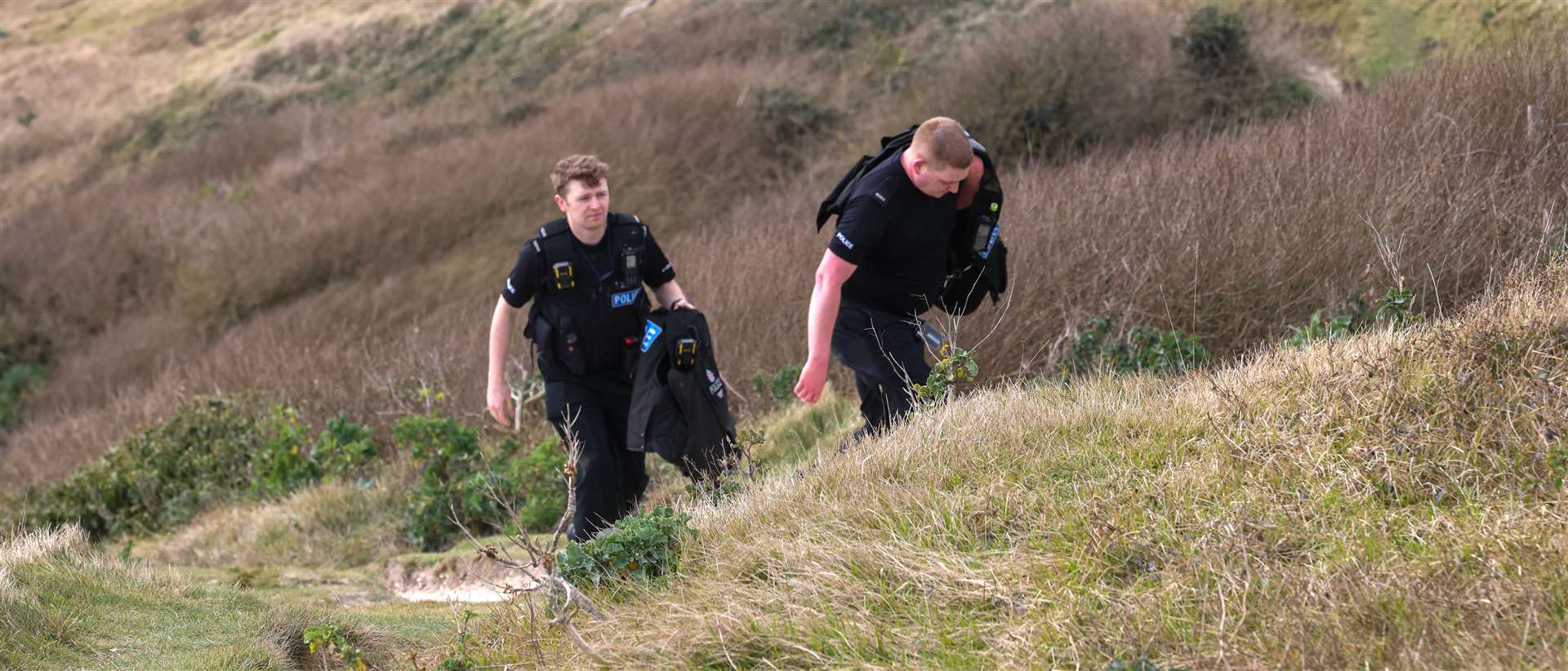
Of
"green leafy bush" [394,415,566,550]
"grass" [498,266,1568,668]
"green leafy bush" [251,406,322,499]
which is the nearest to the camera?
"grass" [498,266,1568,668]

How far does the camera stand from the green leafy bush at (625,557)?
4141mm

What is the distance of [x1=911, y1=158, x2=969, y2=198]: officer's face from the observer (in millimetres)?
5047

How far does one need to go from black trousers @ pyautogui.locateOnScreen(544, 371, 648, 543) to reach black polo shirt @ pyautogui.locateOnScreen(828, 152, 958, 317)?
1.18 m

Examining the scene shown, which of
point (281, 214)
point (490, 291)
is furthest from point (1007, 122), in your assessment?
point (281, 214)

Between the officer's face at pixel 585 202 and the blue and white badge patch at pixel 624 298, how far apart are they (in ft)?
1.08

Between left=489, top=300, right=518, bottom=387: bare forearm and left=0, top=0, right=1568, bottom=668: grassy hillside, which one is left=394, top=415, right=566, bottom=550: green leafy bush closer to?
left=0, top=0, right=1568, bottom=668: grassy hillside

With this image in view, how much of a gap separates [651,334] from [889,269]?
1.08 meters

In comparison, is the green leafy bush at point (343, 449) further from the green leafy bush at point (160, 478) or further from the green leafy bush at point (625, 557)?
the green leafy bush at point (625, 557)

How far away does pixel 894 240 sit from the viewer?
5.33 metres

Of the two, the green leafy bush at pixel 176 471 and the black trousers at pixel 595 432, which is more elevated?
the black trousers at pixel 595 432

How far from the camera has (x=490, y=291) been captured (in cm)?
1981

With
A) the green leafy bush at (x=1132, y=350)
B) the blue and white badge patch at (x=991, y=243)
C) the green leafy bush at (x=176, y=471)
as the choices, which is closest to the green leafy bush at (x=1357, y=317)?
the green leafy bush at (x=1132, y=350)

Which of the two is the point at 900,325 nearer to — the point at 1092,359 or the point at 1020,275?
the point at 1092,359

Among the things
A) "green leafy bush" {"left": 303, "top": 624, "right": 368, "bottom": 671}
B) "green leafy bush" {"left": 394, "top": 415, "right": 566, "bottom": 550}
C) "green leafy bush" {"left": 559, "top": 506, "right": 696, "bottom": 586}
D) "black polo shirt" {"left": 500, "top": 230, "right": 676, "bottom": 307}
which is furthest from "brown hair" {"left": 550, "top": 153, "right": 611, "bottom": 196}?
"green leafy bush" {"left": 394, "top": 415, "right": 566, "bottom": 550}
